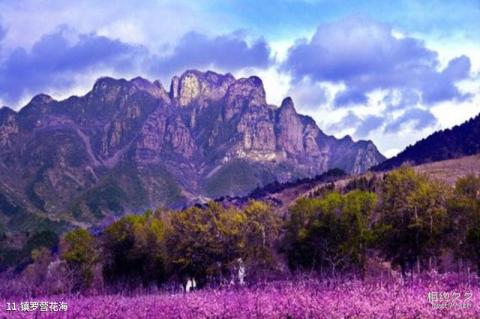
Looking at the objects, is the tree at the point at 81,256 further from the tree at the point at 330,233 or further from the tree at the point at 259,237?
the tree at the point at 330,233

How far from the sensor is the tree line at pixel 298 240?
182ft

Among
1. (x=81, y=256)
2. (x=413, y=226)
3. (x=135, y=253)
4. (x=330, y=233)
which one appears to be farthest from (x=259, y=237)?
(x=81, y=256)

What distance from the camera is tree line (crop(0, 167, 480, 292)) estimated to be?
182ft

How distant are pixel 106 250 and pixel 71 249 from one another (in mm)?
5354

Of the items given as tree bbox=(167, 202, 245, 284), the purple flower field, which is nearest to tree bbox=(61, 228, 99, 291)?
tree bbox=(167, 202, 245, 284)

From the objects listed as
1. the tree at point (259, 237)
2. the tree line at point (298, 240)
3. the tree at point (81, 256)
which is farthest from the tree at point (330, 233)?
the tree at point (81, 256)

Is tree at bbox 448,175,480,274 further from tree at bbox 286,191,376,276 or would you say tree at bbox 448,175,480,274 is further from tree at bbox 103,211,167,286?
tree at bbox 103,211,167,286

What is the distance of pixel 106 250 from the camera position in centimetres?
7975

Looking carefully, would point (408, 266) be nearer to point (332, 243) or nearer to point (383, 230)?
point (383, 230)

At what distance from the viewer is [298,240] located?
62.9 meters

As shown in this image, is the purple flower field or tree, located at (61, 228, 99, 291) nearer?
the purple flower field

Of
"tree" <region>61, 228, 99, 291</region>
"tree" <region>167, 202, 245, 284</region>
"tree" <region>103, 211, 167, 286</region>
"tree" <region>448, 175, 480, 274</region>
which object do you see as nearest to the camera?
"tree" <region>448, 175, 480, 274</region>

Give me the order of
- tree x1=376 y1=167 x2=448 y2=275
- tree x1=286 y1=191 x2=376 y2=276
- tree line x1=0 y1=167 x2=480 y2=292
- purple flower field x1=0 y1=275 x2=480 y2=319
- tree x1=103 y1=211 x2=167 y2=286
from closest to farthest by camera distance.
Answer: purple flower field x1=0 y1=275 x2=480 y2=319, tree x1=376 y1=167 x2=448 y2=275, tree line x1=0 y1=167 x2=480 y2=292, tree x1=286 y1=191 x2=376 y2=276, tree x1=103 y1=211 x2=167 y2=286

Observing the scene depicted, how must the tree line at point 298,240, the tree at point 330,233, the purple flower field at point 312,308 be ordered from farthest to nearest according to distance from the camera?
the tree at point 330,233
the tree line at point 298,240
the purple flower field at point 312,308
